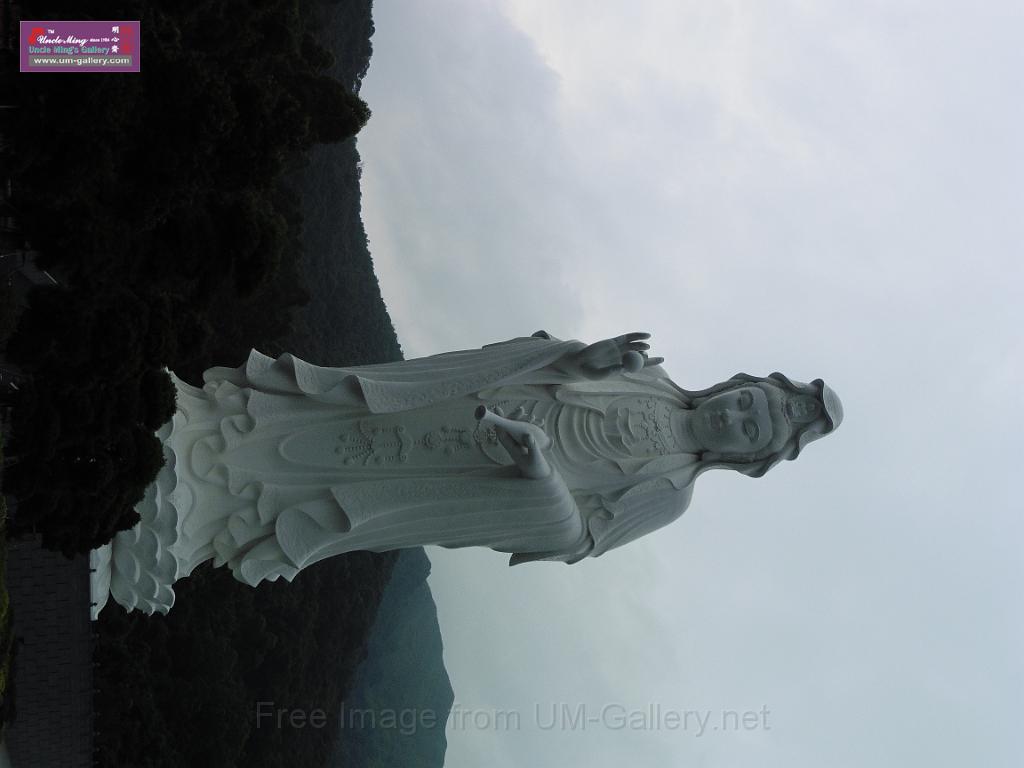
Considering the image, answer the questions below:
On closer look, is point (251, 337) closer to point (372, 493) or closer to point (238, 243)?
point (238, 243)

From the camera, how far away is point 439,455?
683cm

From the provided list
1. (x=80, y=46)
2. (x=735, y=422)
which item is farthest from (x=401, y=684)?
(x=80, y=46)

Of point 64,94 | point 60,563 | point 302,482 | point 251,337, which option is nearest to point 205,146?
point 64,94

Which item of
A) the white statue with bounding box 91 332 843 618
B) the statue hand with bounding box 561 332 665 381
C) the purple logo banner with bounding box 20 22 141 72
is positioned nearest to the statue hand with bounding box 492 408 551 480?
the white statue with bounding box 91 332 843 618

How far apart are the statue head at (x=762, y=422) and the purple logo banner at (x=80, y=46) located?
506cm

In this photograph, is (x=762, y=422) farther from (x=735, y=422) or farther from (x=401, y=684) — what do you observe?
(x=401, y=684)

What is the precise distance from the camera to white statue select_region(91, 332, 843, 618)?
6.40m

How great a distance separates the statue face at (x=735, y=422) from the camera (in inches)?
286

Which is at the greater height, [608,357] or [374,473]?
[608,357]

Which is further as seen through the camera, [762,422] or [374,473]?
[762,422]

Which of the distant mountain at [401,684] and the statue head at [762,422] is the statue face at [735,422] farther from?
the distant mountain at [401,684]

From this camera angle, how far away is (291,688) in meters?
17.3

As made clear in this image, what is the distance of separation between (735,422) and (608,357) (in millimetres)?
1307

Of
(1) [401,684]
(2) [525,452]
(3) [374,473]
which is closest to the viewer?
(2) [525,452]
